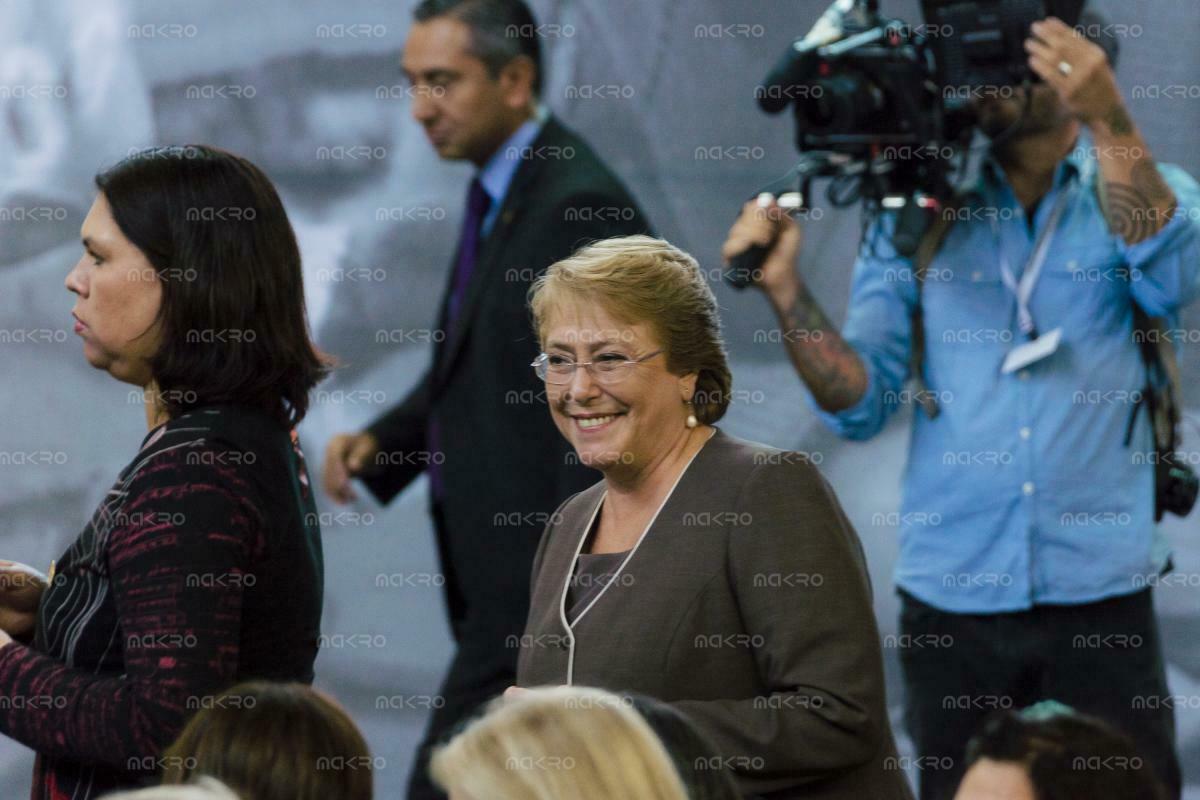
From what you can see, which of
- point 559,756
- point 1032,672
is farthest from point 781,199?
point 559,756

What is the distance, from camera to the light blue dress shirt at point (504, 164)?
3.79 m

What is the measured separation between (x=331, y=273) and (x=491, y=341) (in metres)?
1.00

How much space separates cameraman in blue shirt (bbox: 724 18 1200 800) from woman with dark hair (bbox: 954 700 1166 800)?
4.07 feet

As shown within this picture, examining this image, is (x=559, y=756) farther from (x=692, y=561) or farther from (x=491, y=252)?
(x=491, y=252)

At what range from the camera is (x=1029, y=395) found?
3209mm

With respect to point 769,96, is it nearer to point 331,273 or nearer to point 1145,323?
point 1145,323

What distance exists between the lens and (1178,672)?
431 centimetres

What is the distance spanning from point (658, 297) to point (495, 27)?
1.82 meters

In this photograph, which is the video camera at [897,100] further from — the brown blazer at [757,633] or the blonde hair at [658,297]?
the brown blazer at [757,633]

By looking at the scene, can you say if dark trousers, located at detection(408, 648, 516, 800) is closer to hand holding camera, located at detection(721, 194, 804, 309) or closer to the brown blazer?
hand holding camera, located at detection(721, 194, 804, 309)

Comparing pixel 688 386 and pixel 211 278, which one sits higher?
pixel 211 278

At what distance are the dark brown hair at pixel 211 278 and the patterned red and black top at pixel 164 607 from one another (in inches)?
1.7

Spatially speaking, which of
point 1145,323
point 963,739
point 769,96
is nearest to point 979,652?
point 963,739

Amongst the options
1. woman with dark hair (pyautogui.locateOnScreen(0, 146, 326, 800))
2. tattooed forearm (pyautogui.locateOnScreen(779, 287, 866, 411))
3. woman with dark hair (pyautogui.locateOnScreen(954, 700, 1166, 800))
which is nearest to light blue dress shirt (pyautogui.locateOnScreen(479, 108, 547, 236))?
tattooed forearm (pyautogui.locateOnScreen(779, 287, 866, 411))
